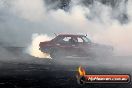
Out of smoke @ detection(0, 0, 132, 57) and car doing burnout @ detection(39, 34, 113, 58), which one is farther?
smoke @ detection(0, 0, 132, 57)

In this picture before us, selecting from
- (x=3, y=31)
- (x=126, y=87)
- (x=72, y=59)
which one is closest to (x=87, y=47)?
(x=72, y=59)

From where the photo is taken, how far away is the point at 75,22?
121 feet

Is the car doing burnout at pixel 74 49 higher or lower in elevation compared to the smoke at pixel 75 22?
lower

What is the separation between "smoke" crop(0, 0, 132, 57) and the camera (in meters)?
30.8

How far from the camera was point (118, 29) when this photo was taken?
32188 mm

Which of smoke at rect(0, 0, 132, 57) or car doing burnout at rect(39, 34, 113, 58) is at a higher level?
smoke at rect(0, 0, 132, 57)

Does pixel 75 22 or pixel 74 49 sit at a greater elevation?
pixel 75 22

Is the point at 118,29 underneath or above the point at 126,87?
above

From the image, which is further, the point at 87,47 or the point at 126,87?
the point at 87,47

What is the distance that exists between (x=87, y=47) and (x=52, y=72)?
624 cm

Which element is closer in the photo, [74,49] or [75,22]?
[74,49]

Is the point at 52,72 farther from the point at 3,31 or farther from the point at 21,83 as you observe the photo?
the point at 3,31

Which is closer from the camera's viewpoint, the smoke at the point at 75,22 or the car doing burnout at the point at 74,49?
the car doing burnout at the point at 74,49

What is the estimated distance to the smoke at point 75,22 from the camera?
30822mm
